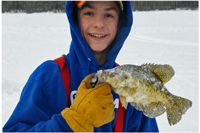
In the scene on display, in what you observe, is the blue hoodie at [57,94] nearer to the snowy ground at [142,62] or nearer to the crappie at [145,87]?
the crappie at [145,87]

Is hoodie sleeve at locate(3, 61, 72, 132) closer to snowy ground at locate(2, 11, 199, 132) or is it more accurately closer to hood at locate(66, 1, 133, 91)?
hood at locate(66, 1, 133, 91)

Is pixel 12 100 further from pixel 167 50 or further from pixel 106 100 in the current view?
pixel 167 50

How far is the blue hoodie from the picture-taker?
1.59m

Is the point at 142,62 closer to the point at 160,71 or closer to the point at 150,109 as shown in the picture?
the point at 160,71

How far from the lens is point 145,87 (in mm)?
1698

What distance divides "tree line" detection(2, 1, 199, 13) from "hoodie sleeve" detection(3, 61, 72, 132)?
18623 mm

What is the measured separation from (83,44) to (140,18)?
19065 mm

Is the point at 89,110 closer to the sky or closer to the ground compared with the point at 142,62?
closer to the sky

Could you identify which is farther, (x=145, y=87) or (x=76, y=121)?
(x=145, y=87)

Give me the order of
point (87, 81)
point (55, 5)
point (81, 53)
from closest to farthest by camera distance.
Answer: point (87, 81) → point (81, 53) → point (55, 5)

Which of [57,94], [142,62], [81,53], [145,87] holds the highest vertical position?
[81,53]

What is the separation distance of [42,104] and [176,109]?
117cm

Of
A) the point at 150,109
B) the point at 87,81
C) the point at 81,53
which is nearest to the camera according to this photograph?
the point at 87,81

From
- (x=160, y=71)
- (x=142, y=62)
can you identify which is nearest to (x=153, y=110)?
(x=160, y=71)
